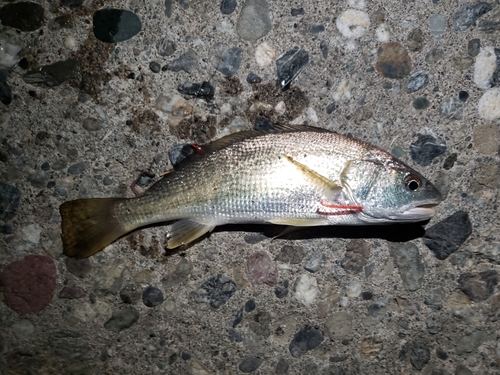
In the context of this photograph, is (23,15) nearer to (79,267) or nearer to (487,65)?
(79,267)

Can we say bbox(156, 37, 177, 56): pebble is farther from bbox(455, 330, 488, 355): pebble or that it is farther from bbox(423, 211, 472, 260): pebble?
bbox(455, 330, 488, 355): pebble

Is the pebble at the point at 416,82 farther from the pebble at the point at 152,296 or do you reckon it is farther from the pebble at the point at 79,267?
the pebble at the point at 79,267

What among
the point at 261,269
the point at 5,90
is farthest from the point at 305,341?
the point at 5,90

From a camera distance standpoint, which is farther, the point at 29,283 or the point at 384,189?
the point at 29,283

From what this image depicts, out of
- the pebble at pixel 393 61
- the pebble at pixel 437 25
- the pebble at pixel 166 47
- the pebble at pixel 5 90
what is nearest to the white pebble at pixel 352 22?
the pebble at pixel 393 61

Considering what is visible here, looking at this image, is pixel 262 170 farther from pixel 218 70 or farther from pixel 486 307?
pixel 486 307

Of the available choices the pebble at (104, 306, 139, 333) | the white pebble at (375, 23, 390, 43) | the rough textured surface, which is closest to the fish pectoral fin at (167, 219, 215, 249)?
the rough textured surface
